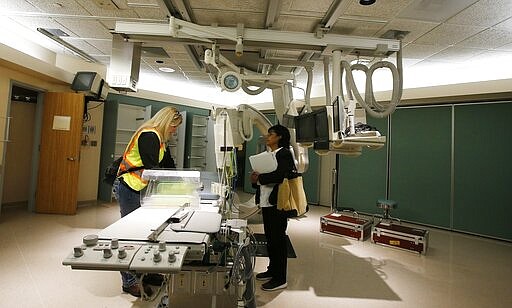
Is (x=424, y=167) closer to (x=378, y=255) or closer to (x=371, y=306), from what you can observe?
(x=378, y=255)

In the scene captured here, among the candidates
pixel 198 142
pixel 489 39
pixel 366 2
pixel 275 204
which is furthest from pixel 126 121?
pixel 489 39

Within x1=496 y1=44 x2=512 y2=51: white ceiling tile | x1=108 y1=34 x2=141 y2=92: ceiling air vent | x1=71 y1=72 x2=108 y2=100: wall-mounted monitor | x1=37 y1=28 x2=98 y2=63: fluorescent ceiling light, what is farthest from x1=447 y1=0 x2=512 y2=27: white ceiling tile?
x1=71 y1=72 x2=108 y2=100: wall-mounted monitor

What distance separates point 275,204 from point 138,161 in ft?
4.19

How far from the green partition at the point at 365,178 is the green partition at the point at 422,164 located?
197mm

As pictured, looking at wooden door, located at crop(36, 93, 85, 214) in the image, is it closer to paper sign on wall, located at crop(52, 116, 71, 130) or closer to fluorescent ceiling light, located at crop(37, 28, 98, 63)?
paper sign on wall, located at crop(52, 116, 71, 130)

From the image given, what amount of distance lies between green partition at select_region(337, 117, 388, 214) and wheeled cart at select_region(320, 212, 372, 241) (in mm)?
1548

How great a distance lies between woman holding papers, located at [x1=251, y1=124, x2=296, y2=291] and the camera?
2.61 metres

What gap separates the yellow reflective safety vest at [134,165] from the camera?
234cm

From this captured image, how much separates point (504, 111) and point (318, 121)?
3814 mm

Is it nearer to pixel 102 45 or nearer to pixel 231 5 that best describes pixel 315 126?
pixel 231 5

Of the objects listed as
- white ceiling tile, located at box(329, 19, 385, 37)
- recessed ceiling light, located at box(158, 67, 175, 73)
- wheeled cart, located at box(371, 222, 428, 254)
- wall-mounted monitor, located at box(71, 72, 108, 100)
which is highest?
recessed ceiling light, located at box(158, 67, 175, 73)

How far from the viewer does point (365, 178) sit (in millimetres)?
6070

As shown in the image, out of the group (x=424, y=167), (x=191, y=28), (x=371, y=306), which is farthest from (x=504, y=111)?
(x=191, y=28)

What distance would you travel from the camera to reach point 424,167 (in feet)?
17.6
